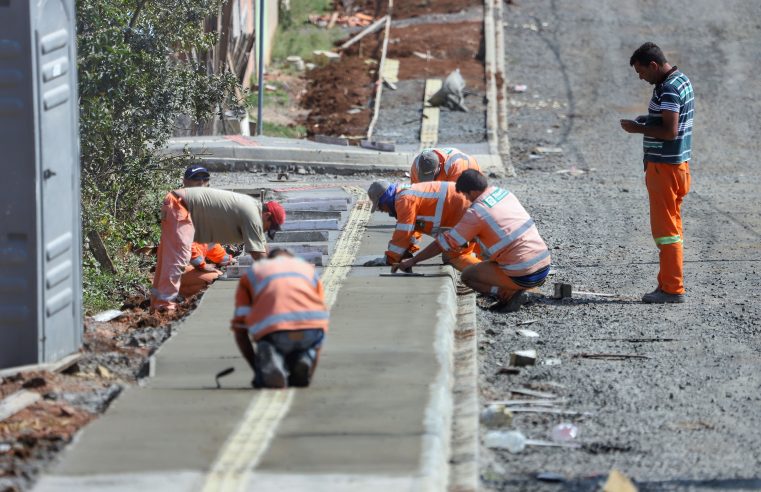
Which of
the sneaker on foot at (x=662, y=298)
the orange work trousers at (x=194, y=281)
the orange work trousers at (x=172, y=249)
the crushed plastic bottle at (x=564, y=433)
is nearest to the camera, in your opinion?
the crushed plastic bottle at (x=564, y=433)

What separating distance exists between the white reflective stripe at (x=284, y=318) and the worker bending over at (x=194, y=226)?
3074 millimetres

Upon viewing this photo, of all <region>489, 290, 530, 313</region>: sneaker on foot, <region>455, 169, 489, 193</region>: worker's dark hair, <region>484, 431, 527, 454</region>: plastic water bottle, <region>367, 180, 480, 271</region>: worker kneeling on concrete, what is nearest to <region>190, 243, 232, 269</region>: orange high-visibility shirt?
<region>367, 180, 480, 271</region>: worker kneeling on concrete

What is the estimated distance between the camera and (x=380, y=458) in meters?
5.95

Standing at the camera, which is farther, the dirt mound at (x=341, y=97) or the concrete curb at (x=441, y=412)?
the dirt mound at (x=341, y=97)

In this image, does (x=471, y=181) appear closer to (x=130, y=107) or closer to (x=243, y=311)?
(x=243, y=311)

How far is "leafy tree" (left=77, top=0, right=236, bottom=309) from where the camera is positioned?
1142 cm

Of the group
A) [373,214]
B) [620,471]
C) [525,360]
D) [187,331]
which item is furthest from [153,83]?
[620,471]

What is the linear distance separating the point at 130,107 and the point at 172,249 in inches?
89.5

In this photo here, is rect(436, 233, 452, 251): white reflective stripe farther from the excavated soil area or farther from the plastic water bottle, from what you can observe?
the excavated soil area

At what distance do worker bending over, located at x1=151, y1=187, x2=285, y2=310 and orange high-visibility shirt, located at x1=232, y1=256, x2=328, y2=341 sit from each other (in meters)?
2.97

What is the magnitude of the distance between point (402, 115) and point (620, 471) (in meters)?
15.4

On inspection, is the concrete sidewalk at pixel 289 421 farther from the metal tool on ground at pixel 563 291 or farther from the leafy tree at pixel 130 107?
the leafy tree at pixel 130 107

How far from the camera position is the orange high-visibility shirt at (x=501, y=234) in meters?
9.89

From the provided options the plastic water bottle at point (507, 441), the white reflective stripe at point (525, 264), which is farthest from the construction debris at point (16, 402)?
the white reflective stripe at point (525, 264)
